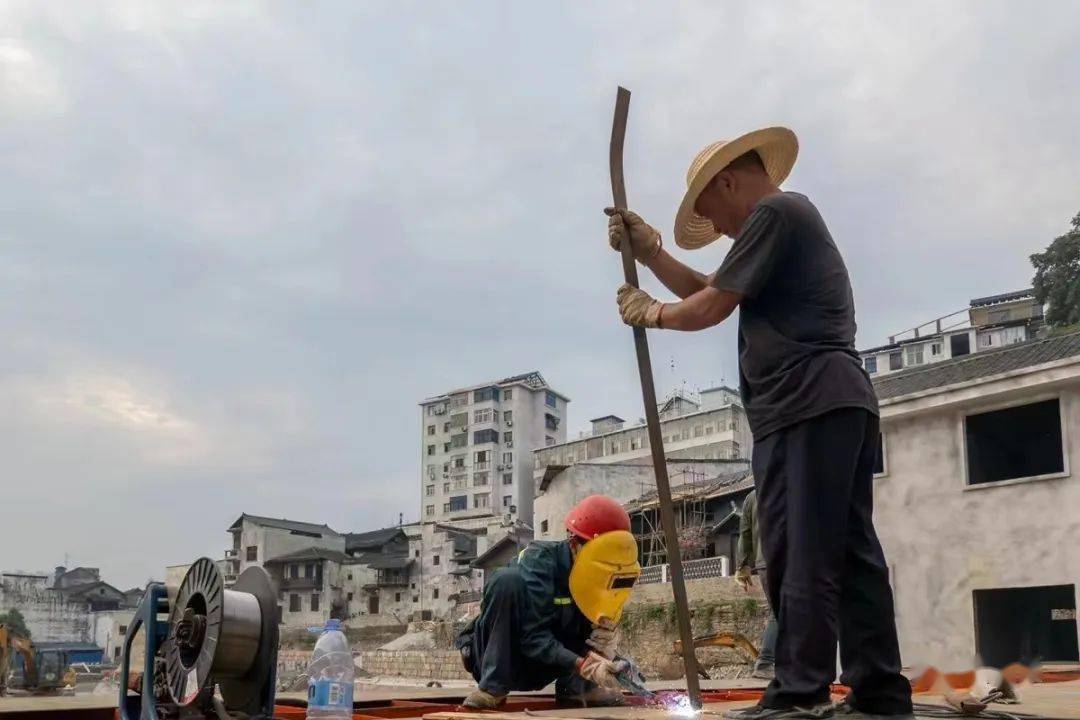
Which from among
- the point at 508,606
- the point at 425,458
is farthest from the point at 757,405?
the point at 425,458

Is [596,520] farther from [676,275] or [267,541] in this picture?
[267,541]

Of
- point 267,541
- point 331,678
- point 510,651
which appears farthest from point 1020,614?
point 267,541

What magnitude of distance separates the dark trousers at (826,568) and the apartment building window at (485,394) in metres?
76.1

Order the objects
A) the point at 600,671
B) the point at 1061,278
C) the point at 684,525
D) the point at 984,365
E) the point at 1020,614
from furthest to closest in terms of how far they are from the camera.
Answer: the point at 1061,278, the point at 684,525, the point at 984,365, the point at 1020,614, the point at 600,671

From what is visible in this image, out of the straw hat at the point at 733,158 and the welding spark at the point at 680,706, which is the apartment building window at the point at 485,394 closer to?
the welding spark at the point at 680,706

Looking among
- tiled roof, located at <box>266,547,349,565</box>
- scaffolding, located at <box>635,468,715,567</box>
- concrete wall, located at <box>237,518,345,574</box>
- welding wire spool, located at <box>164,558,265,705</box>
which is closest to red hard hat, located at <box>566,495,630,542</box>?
welding wire spool, located at <box>164,558,265,705</box>

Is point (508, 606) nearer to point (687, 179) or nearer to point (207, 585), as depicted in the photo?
point (207, 585)

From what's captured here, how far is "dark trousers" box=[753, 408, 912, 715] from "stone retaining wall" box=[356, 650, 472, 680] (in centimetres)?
3237

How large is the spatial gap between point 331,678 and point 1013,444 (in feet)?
54.0

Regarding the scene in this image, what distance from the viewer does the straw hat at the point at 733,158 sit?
3.00 m

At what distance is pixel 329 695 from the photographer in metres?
3.49

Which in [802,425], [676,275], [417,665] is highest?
[676,275]

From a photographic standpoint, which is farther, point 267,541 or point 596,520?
point 267,541

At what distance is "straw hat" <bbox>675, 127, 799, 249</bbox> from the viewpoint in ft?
9.85
